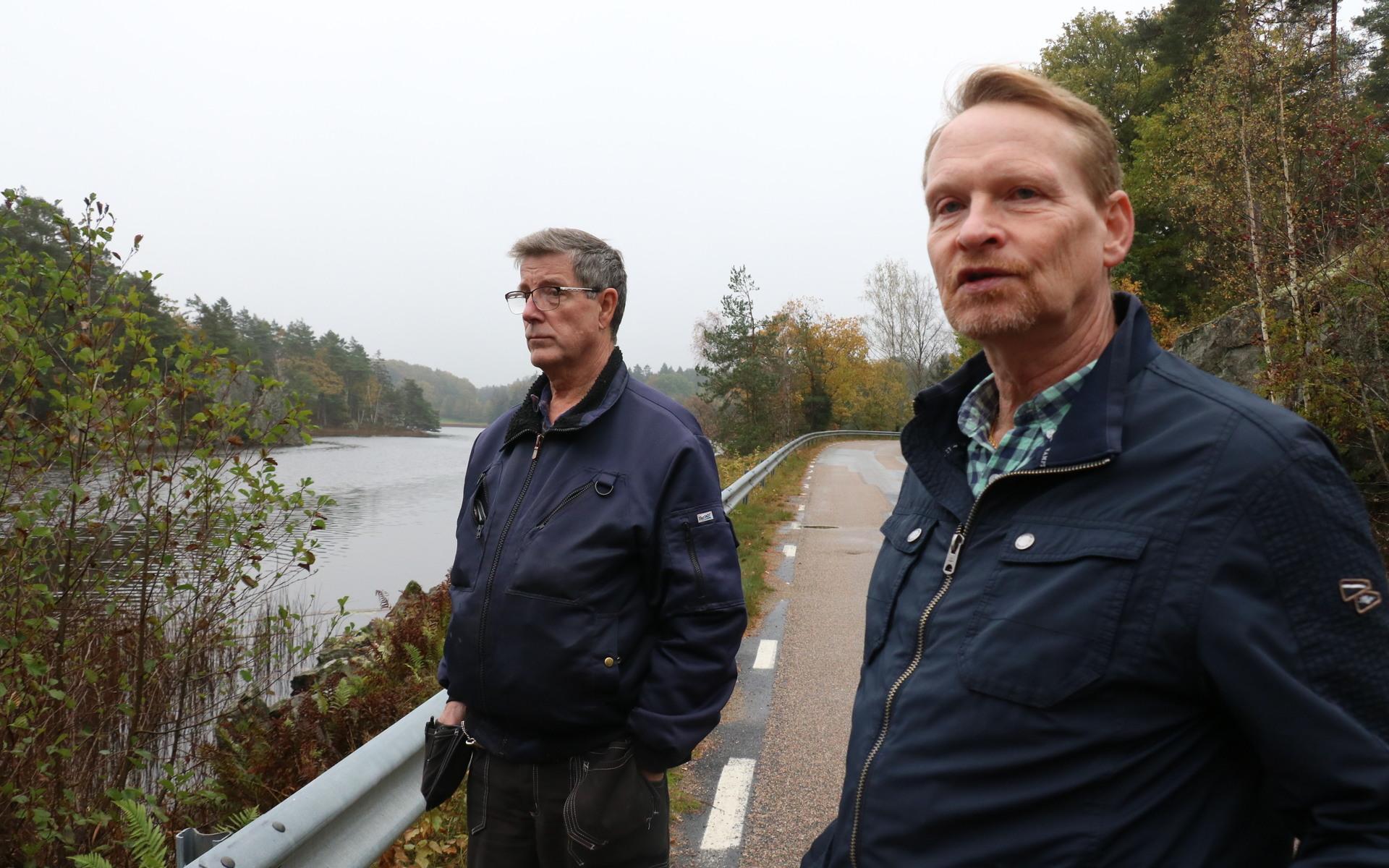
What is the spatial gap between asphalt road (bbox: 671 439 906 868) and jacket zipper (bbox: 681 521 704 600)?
1.60 metres

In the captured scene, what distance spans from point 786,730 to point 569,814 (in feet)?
9.23

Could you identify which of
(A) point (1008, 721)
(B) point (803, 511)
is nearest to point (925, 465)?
(A) point (1008, 721)

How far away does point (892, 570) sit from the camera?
5.73ft

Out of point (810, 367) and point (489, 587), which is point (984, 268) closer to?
point (489, 587)

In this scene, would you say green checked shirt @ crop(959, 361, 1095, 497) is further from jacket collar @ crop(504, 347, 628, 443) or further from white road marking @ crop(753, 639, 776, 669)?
white road marking @ crop(753, 639, 776, 669)

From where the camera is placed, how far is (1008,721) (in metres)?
1.31

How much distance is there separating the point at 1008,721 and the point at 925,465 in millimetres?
594

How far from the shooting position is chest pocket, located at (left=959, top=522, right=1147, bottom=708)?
1.24m

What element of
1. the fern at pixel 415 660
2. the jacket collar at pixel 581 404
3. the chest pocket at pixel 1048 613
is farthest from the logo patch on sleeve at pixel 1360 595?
the fern at pixel 415 660

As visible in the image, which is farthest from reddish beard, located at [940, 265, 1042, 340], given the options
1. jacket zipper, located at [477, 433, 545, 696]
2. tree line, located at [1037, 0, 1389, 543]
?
tree line, located at [1037, 0, 1389, 543]

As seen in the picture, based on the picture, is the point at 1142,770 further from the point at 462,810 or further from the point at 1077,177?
the point at 462,810

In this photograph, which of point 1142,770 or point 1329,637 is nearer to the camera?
point 1329,637

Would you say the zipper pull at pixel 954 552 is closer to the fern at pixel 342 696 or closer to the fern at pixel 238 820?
the fern at pixel 238 820

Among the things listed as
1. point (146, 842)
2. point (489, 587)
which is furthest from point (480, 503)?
point (146, 842)
